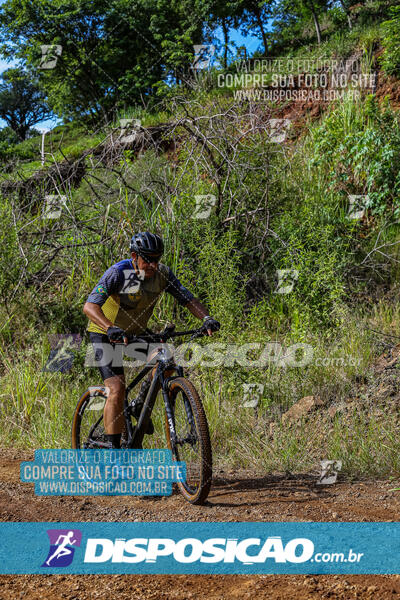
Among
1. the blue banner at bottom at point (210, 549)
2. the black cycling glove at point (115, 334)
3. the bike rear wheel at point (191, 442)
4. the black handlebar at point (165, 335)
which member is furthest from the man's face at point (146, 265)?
the blue banner at bottom at point (210, 549)

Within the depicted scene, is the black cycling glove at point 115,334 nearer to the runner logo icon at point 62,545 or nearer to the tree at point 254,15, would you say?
the runner logo icon at point 62,545

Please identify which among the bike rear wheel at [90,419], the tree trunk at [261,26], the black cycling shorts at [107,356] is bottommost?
the bike rear wheel at [90,419]

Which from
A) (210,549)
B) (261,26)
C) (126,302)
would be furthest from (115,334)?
(261,26)

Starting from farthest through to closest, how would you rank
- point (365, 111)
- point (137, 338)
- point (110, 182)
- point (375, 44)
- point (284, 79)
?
point (284, 79)
point (375, 44)
point (365, 111)
point (110, 182)
point (137, 338)

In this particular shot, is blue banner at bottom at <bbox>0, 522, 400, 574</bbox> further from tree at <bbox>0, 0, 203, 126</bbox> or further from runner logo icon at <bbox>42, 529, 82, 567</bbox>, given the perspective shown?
tree at <bbox>0, 0, 203, 126</bbox>

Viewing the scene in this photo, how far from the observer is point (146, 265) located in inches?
192

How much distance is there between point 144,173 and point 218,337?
3.58 metres

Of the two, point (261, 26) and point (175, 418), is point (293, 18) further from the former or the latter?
point (175, 418)

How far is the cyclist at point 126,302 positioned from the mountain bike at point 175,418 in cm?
14

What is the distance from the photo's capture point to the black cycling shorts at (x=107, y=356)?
5.01 metres

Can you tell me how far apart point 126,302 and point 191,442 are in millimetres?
1363

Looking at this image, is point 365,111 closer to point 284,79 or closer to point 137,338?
point 284,79

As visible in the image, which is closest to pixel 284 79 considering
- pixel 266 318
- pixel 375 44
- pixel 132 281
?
pixel 375 44

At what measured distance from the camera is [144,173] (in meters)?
8.99
